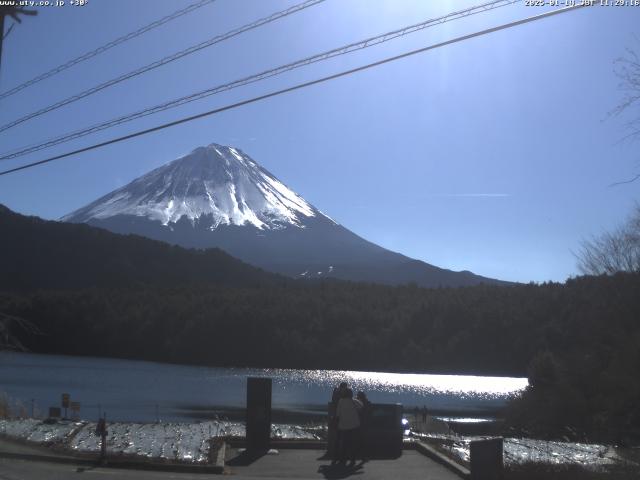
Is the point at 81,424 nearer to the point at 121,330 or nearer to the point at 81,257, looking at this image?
the point at 121,330

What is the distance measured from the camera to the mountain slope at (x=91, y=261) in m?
141

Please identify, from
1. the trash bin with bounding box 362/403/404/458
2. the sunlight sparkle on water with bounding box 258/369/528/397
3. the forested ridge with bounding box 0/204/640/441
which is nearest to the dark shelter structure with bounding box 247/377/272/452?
the trash bin with bounding box 362/403/404/458

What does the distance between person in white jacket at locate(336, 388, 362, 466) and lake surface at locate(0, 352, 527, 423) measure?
2446cm

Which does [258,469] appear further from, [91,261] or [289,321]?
[91,261]

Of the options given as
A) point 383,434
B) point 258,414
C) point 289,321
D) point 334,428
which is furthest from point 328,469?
point 289,321

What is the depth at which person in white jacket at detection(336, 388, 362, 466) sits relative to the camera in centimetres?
1467

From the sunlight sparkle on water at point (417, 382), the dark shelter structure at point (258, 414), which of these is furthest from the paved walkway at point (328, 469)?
the sunlight sparkle on water at point (417, 382)

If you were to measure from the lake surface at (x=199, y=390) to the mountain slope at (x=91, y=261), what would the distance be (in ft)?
116

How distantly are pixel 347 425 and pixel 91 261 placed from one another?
459 feet

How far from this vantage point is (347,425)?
48.2ft

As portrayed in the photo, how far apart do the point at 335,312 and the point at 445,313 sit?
16.5 meters

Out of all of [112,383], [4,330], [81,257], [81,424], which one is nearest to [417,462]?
[81,424]

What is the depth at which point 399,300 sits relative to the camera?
129 metres

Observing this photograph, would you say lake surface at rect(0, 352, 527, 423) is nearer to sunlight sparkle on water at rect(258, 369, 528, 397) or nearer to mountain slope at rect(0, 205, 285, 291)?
sunlight sparkle on water at rect(258, 369, 528, 397)
